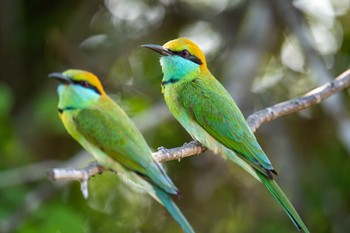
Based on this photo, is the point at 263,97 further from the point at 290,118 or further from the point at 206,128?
the point at 206,128

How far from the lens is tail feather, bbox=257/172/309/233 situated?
189 centimetres

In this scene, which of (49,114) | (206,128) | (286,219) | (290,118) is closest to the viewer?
(206,128)

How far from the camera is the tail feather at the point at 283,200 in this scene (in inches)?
74.4

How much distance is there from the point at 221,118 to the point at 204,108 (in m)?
0.08

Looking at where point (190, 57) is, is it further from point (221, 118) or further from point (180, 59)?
point (221, 118)

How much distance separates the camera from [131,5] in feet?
13.4

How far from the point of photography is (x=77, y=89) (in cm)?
168

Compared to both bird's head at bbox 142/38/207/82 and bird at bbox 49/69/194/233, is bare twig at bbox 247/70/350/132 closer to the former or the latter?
bird's head at bbox 142/38/207/82

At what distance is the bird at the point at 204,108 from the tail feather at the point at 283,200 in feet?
0.04

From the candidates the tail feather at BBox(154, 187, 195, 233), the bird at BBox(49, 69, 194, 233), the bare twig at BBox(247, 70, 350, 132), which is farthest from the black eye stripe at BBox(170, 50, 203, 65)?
the tail feather at BBox(154, 187, 195, 233)

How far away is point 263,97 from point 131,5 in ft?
2.87

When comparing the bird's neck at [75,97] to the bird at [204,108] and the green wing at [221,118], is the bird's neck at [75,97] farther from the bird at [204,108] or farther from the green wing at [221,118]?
the green wing at [221,118]

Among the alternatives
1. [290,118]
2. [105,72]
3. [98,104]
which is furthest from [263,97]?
[98,104]

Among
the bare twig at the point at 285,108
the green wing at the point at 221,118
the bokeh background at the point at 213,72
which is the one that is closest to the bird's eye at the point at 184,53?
the green wing at the point at 221,118
